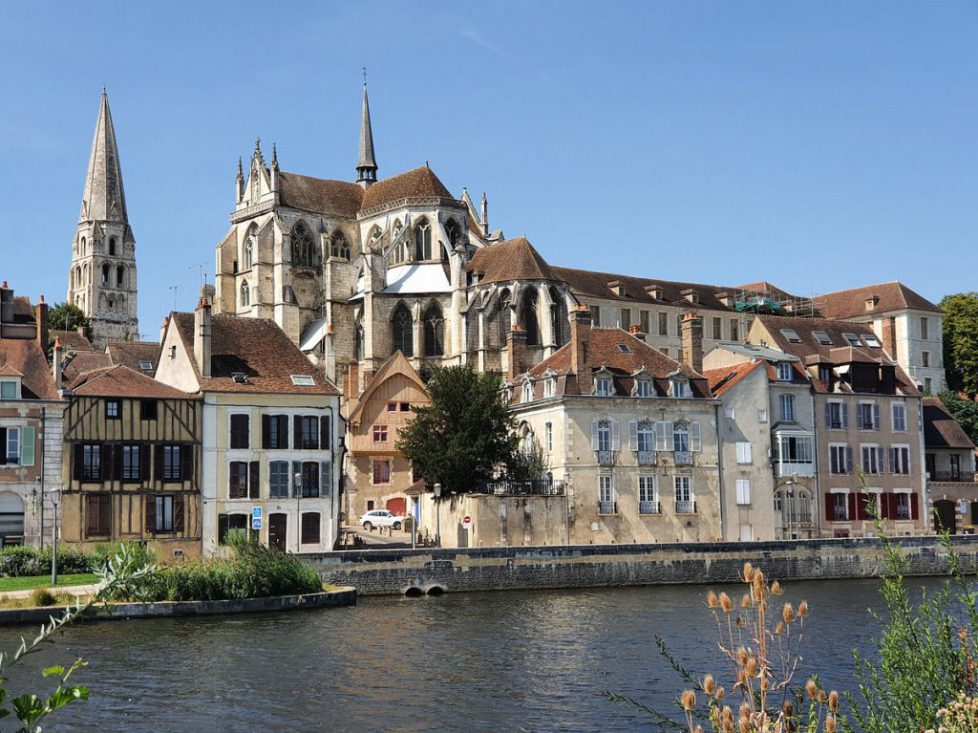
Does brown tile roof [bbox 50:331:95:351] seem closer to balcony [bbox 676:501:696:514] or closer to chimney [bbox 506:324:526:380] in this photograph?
chimney [bbox 506:324:526:380]

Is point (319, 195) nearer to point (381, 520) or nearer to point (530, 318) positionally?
point (530, 318)

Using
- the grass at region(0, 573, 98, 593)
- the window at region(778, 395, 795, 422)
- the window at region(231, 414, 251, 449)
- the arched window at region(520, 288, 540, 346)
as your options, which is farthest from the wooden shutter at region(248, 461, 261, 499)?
the arched window at region(520, 288, 540, 346)

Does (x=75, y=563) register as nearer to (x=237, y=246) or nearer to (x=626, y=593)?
(x=626, y=593)

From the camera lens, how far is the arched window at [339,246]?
9375 centimetres

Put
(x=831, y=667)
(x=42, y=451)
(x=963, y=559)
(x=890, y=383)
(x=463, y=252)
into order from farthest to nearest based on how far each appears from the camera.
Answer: (x=463, y=252)
(x=890, y=383)
(x=963, y=559)
(x=42, y=451)
(x=831, y=667)

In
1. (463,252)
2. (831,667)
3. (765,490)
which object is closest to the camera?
(831,667)

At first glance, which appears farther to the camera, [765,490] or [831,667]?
[765,490]

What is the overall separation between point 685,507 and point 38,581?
2820cm

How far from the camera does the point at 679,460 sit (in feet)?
182

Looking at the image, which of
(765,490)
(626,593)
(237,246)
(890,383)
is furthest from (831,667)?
(237,246)

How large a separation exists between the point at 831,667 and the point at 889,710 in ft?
61.0

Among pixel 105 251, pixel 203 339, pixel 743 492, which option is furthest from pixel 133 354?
pixel 105 251

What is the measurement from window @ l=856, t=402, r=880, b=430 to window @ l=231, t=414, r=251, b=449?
29552 mm

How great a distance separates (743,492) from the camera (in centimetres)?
5628
